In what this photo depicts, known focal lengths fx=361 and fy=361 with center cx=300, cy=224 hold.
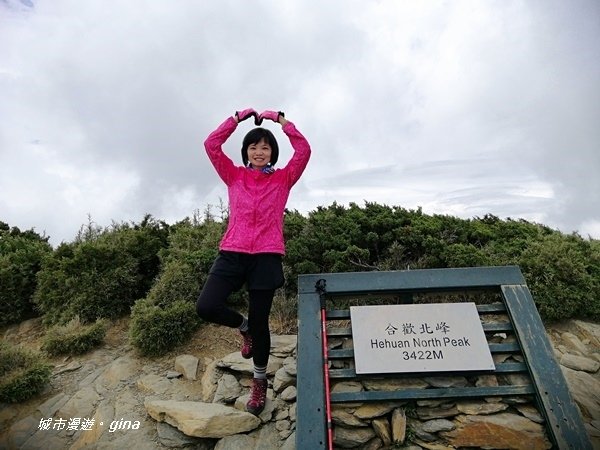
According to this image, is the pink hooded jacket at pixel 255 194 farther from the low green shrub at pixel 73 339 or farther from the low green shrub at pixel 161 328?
the low green shrub at pixel 73 339

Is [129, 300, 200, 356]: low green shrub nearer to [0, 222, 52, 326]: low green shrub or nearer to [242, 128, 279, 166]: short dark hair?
[242, 128, 279, 166]: short dark hair

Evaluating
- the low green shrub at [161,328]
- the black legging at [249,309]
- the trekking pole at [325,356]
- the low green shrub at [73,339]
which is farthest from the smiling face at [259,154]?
the low green shrub at [73,339]

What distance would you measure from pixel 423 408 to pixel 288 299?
2.43 metres

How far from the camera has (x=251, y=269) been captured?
114 inches

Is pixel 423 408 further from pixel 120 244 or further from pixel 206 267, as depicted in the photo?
pixel 120 244

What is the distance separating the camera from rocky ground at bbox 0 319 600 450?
298 centimetres

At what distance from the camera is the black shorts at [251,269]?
112 inches

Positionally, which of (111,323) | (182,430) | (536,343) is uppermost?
(111,323)

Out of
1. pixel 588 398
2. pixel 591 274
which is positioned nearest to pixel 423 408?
pixel 588 398

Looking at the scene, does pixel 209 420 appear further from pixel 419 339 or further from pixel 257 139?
pixel 257 139

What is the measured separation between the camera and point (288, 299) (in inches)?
194

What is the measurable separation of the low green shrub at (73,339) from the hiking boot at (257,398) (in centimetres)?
295

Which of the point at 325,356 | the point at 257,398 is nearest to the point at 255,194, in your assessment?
the point at 325,356

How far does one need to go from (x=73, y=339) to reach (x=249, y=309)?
3.31m
